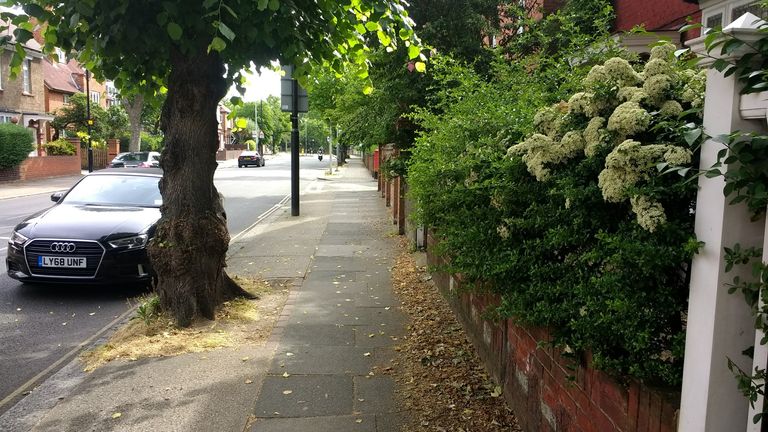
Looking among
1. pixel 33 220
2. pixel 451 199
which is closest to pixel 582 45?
pixel 451 199

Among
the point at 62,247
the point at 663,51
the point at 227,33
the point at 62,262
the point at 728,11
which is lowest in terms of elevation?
the point at 62,262

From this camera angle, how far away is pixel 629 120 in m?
2.33

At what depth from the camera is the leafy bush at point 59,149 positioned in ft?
117

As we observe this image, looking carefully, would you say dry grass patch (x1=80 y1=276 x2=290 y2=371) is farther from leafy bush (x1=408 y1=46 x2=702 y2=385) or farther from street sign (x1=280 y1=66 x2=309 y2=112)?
street sign (x1=280 y1=66 x2=309 y2=112)

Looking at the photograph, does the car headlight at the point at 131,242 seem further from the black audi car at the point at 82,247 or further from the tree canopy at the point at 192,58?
the tree canopy at the point at 192,58

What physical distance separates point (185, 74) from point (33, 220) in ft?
11.5

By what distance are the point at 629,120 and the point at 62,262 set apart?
6883mm

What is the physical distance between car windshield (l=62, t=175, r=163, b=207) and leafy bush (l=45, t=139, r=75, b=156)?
30.2 meters

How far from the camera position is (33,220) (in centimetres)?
785

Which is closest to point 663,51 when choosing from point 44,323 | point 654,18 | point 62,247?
point 44,323

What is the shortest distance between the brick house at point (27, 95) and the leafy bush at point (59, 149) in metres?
2.47

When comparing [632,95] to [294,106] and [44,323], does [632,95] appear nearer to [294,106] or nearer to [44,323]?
[44,323]

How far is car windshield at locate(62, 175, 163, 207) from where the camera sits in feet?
28.4

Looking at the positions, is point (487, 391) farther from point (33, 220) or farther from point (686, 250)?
point (33, 220)
